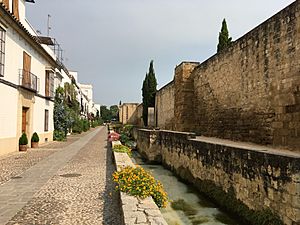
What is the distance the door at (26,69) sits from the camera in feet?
41.1

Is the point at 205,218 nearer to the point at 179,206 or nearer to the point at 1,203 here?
the point at 179,206

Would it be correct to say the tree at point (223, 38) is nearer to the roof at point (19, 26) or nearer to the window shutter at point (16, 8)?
the roof at point (19, 26)

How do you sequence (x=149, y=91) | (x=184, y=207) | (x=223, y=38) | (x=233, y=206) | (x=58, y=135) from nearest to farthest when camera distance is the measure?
(x=233, y=206) → (x=184, y=207) → (x=223, y=38) → (x=58, y=135) → (x=149, y=91)

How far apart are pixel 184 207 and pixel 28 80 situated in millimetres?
10270

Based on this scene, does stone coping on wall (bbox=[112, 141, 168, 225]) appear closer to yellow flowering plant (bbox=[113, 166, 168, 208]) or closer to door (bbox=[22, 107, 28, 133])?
yellow flowering plant (bbox=[113, 166, 168, 208])

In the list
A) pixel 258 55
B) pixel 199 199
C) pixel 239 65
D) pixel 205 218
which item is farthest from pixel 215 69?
pixel 205 218

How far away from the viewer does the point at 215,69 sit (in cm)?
1238

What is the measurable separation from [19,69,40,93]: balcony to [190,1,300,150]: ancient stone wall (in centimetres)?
886

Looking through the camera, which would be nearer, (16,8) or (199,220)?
(199,220)

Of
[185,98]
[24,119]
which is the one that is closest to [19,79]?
[24,119]

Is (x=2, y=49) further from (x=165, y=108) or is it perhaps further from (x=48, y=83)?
(x=165, y=108)

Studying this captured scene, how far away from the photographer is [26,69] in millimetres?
12891

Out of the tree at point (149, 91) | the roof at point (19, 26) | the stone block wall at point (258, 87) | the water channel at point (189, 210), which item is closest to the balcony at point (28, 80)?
the roof at point (19, 26)

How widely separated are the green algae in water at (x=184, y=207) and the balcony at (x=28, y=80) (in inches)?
353
